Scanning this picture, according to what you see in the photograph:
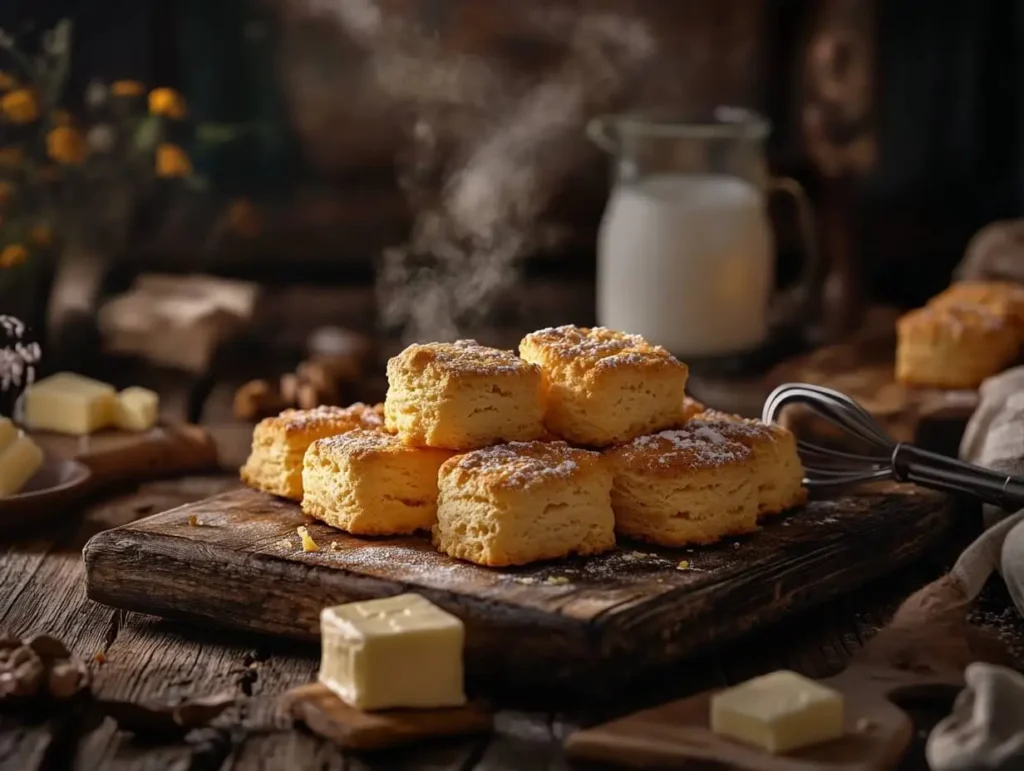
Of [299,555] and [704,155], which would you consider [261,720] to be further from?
[704,155]

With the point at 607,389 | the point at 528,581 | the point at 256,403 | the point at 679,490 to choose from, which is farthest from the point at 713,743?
the point at 256,403

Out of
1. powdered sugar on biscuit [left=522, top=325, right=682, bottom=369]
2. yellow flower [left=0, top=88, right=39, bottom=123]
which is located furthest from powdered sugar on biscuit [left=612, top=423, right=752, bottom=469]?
yellow flower [left=0, top=88, right=39, bottom=123]

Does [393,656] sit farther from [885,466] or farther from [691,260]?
[691,260]

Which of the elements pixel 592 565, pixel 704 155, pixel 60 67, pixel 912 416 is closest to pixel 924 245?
pixel 704 155

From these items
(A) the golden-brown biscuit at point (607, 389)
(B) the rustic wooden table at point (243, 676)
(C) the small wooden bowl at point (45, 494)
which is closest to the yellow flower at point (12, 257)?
(C) the small wooden bowl at point (45, 494)

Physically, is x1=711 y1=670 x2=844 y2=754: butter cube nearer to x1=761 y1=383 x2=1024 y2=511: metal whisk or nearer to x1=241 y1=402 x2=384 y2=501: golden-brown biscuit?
x1=761 y1=383 x2=1024 y2=511: metal whisk
